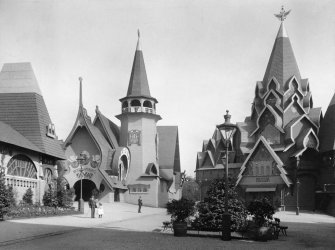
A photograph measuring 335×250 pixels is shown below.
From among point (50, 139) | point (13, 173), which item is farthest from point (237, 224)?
point (50, 139)

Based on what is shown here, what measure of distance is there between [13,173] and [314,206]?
104 feet

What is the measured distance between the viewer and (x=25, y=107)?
37062 millimetres

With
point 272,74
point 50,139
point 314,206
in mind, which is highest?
point 272,74

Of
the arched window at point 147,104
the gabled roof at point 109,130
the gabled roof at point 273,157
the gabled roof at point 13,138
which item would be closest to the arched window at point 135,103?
the arched window at point 147,104

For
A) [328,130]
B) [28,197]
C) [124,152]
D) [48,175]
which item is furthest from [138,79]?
[28,197]

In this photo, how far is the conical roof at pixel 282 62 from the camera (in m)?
52.8

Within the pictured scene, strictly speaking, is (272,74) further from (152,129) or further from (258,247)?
(258,247)

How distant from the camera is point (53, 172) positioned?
39000 millimetres

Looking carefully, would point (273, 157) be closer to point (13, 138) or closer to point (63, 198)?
point (63, 198)

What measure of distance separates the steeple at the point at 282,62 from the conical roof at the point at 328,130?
642cm

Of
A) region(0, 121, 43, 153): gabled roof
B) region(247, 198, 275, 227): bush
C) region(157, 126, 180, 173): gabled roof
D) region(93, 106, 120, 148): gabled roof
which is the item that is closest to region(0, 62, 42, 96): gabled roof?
region(0, 121, 43, 153): gabled roof

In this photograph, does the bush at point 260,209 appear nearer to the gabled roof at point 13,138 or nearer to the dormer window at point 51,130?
the gabled roof at point 13,138

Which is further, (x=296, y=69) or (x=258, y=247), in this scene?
(x=296, y=69)

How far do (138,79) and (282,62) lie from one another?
1901 centimetres
